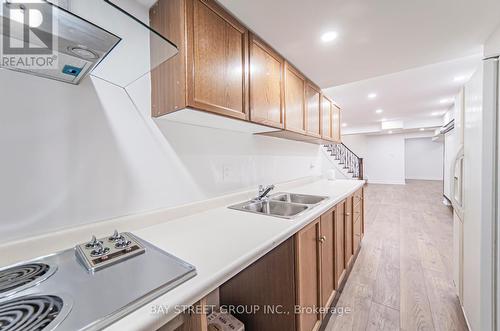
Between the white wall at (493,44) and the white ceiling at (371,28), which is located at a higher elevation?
the white ceiling at (371,28)

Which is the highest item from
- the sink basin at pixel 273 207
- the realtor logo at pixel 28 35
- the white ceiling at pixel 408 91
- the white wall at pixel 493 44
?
the white ceiling at pixel 408 91

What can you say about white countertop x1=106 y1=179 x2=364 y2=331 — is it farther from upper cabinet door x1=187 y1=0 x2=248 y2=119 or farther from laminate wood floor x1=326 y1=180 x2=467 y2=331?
laminate wood floor x1=326 y1=180 x2=467 y2=331

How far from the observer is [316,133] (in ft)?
7.47

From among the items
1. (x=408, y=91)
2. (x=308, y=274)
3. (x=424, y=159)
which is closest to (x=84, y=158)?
(x=308, y=274)

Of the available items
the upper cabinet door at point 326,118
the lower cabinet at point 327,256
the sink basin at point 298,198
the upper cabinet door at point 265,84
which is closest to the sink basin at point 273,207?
the sink basin at point 298,198

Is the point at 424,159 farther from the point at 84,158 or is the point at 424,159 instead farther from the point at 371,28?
the point at 84,158

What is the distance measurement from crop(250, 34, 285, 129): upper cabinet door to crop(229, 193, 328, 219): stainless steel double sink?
0.64 meters

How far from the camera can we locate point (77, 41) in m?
0.64

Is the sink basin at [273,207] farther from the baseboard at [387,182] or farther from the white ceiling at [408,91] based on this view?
the baseboard at [387,182]

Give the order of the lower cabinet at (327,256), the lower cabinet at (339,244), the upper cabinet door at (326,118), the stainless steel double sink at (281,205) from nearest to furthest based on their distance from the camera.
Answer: the lower cabinet at (327,256) → the stainless steel double sink at (281,205) → the lower cabinet at (339,244) → the upper cabinet door at (326,118)

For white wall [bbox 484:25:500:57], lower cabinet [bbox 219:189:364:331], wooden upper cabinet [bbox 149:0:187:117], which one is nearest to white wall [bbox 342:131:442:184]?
white wall [bbox 484:25:500:57]

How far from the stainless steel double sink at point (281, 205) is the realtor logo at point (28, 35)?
1202mm

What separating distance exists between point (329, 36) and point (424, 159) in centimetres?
1133

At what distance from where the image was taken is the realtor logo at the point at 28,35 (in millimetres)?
497
